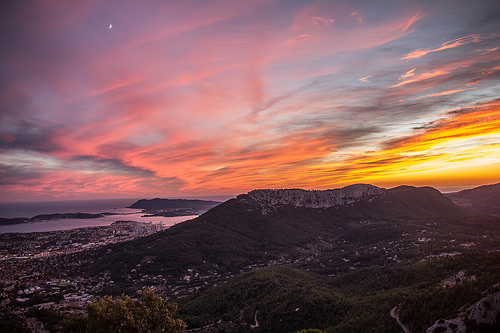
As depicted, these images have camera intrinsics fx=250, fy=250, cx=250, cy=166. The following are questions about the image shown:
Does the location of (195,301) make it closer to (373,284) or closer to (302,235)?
(373,284)

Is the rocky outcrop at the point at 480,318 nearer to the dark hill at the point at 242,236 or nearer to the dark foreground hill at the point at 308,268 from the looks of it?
A: the dark foreground hill at the point at 308,268

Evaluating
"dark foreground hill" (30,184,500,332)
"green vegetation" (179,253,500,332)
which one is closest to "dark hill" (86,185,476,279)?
"dark foreground hill" (30,184,500,332)

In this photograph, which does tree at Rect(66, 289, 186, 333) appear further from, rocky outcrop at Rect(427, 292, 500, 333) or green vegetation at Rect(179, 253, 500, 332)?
green vegetation at Rect(179, 253, 500, 332)

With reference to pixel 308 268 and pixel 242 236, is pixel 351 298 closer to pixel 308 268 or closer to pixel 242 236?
pixel 308 268

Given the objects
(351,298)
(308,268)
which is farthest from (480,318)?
(308,268)

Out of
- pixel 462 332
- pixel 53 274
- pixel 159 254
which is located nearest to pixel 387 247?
pixel 462 332

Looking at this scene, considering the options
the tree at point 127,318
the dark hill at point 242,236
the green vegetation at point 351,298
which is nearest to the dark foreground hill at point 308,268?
the green vegetation at point 351,298
